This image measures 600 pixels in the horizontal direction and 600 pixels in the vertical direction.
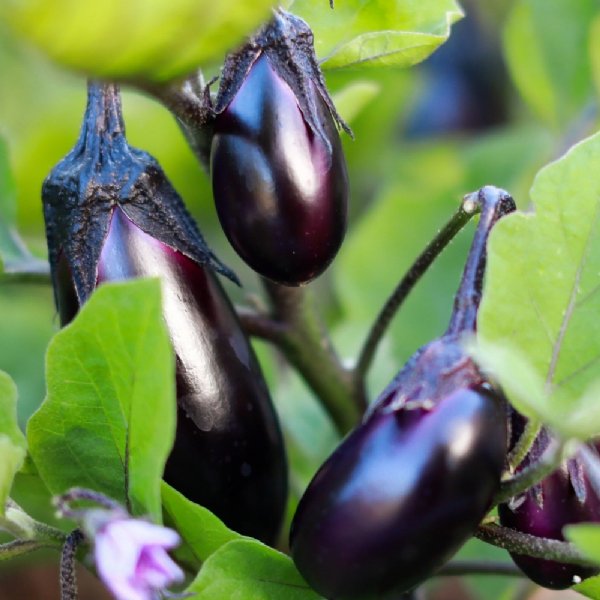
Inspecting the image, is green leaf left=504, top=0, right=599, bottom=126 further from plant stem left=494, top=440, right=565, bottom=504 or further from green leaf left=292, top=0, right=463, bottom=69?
plant stem left=494, top=440, right=565, bottom=504

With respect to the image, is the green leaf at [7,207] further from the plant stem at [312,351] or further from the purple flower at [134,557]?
the purple flower at [134,557]

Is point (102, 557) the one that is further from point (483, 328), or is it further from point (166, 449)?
point (483, 328)

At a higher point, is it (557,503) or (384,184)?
(384,184)

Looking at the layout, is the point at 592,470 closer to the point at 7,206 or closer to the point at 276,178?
the point at 276,178

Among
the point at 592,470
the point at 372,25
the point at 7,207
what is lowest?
the point at 592,470

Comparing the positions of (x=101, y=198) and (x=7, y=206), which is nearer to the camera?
(x=101, y=198)

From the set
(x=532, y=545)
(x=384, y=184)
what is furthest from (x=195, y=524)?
(x=384, y=184)
